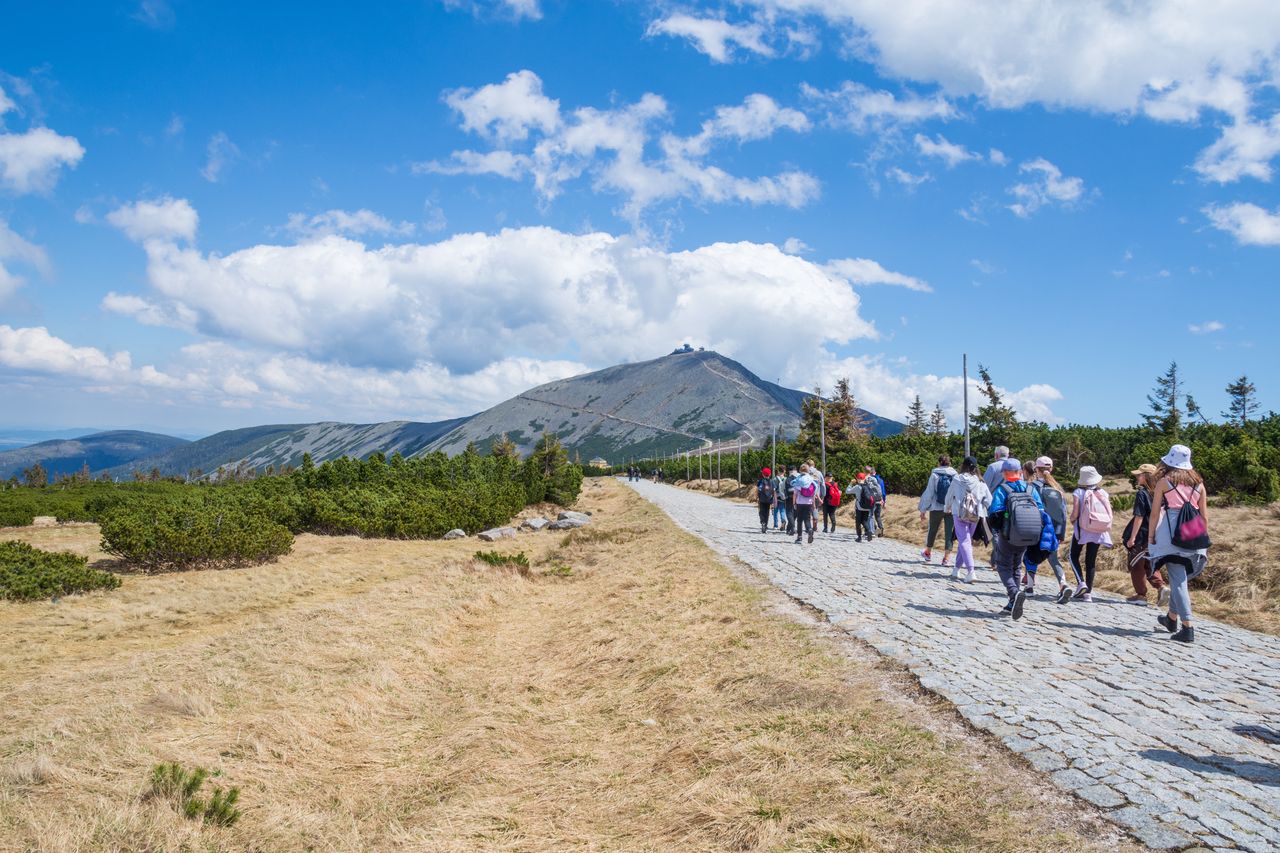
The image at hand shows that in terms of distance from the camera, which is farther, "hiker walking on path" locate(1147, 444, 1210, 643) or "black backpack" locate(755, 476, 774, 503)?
"black backpack" locate(755, 476, 774, 503)

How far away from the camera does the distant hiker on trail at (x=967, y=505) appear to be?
1050 cm

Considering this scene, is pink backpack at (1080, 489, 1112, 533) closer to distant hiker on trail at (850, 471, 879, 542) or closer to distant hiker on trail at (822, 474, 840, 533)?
distant hiker on trail at (850, 471, 879, 542)

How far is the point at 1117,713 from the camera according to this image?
16.1ft

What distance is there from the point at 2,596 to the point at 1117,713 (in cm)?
1700

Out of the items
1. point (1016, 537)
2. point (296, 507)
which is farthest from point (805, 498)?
point (296, 507)

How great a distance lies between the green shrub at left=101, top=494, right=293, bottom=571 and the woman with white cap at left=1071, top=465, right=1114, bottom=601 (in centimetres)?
1783

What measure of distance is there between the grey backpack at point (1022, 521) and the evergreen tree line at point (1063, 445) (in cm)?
1667

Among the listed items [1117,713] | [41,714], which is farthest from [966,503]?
[41,714]

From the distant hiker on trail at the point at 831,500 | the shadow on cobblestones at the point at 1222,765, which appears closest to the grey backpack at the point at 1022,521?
the shadow on cobblestones at the point at 1222,765

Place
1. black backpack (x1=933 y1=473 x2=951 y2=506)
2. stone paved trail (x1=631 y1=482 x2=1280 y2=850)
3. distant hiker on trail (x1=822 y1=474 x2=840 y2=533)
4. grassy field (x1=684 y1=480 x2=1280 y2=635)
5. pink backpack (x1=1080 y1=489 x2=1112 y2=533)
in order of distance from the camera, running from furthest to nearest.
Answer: distant hiker on trail (x1=822 y1=474 x2=840 y2=533), black backpack (x1=933 y1=473 x2=951 y2=506), pink backpack (x1=1080 y1=489 x2=1112 y2=533), grassy field (x1=684 y1=480 x2=1280 y2=635), stone paved trail (x1=631 y1=482 x2=1280 y2=850)

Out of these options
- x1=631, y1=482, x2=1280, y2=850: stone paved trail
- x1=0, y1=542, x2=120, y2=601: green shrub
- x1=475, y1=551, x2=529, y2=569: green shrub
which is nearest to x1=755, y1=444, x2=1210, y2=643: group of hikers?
x1=631, y1=482, x2=1280, y2=850: stone paved trail

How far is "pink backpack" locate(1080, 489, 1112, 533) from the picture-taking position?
9.49 metres

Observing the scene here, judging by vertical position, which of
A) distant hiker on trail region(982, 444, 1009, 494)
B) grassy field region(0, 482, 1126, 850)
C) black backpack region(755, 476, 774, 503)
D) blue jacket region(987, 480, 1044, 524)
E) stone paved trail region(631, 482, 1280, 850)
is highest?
distant hiker on trail region(982, 444, 1009, 494)

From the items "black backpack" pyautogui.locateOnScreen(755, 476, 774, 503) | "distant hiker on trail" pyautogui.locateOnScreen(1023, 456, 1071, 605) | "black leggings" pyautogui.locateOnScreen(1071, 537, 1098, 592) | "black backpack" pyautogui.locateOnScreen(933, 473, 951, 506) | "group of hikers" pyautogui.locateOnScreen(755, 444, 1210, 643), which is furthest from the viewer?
"black backpack" pyautogui.locateOnScreen(755, 476, 774, 503)
